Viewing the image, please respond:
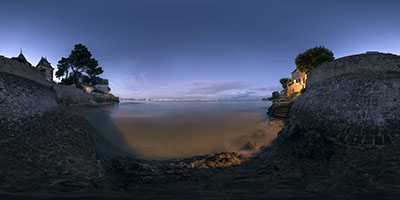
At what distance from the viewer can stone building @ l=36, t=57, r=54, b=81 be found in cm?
3888

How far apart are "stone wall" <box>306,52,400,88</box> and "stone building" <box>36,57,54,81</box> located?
6250cm

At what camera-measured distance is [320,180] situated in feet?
17.0

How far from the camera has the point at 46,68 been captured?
131 ft

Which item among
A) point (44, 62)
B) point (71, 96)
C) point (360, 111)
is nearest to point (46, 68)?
point (44, 62)

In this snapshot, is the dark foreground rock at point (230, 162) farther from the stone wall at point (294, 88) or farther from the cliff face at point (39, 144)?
the stone wall at point (294, 88)

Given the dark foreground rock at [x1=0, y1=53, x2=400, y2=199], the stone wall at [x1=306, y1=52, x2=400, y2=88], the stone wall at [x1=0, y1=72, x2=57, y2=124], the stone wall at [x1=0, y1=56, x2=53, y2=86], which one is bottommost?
the dark foreground rock at [x1=0, y1=53, x2=400, y2=199]

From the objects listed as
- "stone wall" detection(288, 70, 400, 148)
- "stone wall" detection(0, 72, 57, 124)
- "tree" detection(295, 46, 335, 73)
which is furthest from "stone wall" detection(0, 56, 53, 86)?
"tree" detection(295, 46, 335, 73)

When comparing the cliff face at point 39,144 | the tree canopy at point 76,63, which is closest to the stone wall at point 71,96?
the tree canopy at point 76,63

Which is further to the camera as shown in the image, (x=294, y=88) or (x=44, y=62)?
(x=44, y=62)

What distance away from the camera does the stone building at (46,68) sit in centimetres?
3888

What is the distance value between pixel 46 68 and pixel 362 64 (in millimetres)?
66227

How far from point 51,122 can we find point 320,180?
49.9 ft

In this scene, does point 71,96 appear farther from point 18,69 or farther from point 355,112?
point 355,112

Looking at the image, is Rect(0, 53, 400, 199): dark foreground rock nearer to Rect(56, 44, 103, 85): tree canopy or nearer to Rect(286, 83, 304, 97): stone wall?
Rect(286, 83, 304, 97): stone wall
